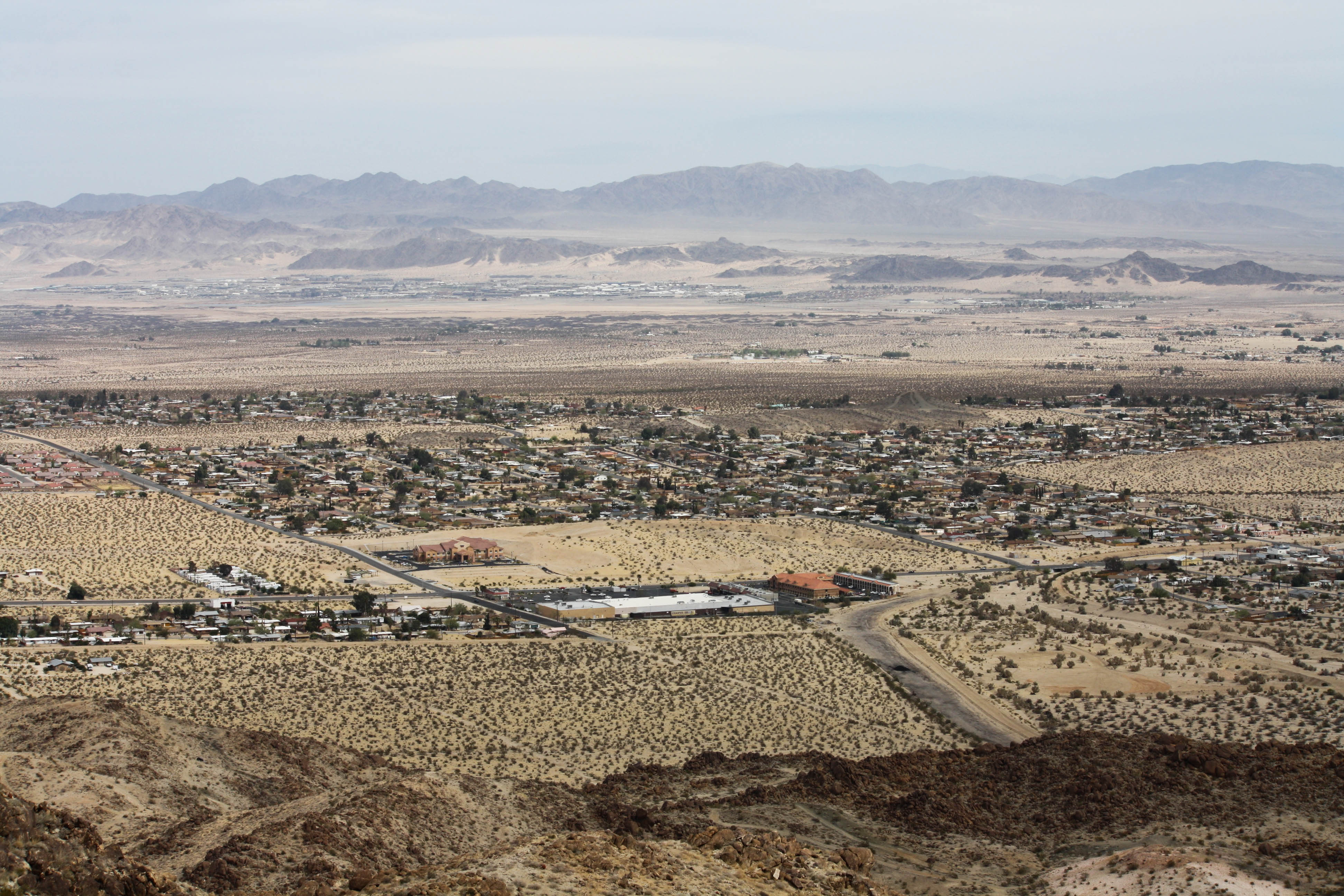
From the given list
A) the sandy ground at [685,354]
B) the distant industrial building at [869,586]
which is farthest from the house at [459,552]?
the sandy ground at [685,354]

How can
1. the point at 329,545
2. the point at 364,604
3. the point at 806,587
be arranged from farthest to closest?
the point at 329,545
the point at 806,587
the point at 364,604

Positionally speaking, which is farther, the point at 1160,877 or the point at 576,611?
the point at 576,611

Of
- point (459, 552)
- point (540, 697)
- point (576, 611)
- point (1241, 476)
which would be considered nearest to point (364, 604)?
point (576, 611)

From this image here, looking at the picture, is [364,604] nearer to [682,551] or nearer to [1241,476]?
[682,551]

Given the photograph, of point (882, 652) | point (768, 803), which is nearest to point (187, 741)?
point (768, 803)

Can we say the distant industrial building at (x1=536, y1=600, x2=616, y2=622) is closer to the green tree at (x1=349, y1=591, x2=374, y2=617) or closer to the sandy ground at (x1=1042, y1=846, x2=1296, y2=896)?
the green tree at (x1=349, y1=591, x2=374, y2=617)

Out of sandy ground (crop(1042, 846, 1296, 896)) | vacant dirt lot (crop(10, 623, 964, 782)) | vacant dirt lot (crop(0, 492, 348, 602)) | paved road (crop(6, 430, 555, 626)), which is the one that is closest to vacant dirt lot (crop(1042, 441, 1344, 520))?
vacant dirt lot (crop(10, 623, 964, 782))
